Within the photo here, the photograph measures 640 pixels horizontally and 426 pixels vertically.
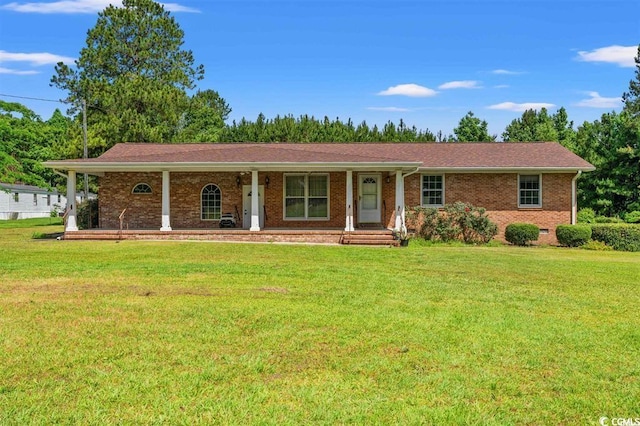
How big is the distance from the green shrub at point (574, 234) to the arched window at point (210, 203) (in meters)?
12.5

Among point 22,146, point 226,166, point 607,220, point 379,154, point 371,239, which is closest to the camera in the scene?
point 371,239

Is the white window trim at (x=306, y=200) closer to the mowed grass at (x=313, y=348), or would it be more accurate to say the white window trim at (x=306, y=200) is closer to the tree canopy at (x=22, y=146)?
the tree canopy at (x=22, y=146)

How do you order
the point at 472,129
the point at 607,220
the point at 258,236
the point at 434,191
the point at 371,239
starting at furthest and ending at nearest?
1. the point at 472,129
2. the point at 607,220
3. the point at 434,191
4. the point at 258,236
5. the point at 371,239

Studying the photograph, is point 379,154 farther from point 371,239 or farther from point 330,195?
point 371,239

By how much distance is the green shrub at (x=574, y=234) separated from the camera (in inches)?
789

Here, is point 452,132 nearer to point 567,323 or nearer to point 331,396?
point 567,323

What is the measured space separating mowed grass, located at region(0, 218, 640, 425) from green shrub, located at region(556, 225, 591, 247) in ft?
31.4

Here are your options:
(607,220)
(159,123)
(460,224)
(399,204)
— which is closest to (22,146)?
(159,123)

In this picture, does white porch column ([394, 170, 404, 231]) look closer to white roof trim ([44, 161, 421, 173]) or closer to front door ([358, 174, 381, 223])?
white roof trim ([44, 161, 421, 173])

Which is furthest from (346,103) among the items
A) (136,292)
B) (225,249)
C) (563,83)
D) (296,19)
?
(136,292)

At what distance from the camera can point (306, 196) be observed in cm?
2162

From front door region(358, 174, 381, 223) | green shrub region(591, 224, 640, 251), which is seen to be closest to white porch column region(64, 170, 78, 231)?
front door region(358, 174, 381, 223)

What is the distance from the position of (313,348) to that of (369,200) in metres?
16.5

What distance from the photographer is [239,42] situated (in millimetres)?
32562
